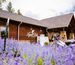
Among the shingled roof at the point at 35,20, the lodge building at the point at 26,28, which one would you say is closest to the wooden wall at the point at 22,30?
the lodge building at the point at 26,28

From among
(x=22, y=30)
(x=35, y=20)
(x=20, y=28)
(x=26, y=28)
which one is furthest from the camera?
(x=35, y=20)

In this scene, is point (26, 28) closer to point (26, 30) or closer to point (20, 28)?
point (26, 30)

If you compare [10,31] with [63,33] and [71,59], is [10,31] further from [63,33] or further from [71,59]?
[71,59]

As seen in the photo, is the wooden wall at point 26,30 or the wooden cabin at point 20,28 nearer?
the wooden cabin at point 20,28

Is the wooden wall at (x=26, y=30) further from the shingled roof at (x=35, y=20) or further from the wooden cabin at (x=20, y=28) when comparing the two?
the shingled roof at (x=35, y=20)

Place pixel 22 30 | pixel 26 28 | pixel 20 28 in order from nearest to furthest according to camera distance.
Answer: pixel 20 28, pixel 22 30, pixel 26 28

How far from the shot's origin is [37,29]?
22.5 m

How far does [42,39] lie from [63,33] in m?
5.63

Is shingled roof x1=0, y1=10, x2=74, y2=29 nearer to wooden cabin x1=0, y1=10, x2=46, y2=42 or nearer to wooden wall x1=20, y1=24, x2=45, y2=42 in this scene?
wooden cabin x1=0, y1=10, x2=46, y2=42

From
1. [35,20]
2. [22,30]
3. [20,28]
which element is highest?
[35,20]

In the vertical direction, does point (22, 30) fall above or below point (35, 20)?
below

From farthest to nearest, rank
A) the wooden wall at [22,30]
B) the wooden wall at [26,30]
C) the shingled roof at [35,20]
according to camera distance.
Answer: the wooden wall at [26,30] → the shingled roof at [35,20] → the wooden wall at [22,30]

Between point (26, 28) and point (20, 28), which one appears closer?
point (20, 28)

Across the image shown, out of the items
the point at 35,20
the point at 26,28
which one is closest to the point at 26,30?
the point at 26,28
